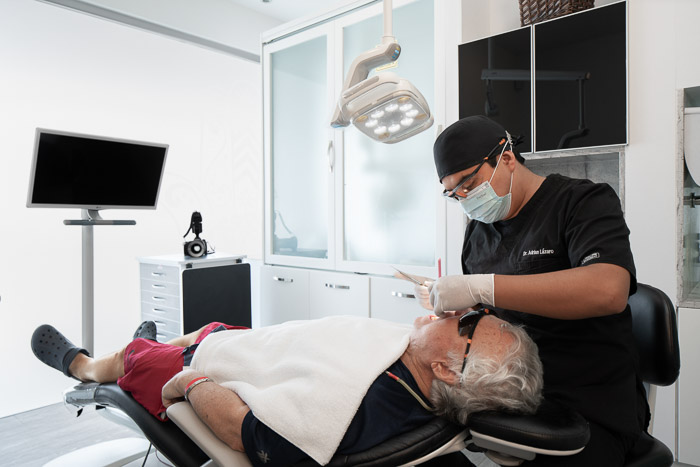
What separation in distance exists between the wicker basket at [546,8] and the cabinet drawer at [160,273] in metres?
2.38

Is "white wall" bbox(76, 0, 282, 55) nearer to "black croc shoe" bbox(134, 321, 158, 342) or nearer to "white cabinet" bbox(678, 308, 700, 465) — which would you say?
"black croc shoe" bbox(134, 321, 158, 342)

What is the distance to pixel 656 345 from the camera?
1.16 metres

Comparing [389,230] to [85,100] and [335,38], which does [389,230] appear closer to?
[335,38]

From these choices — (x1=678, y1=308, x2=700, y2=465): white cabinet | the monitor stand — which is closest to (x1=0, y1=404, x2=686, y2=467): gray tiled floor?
(x1=678, y1=308, x2=700, y2=465): white cabinet

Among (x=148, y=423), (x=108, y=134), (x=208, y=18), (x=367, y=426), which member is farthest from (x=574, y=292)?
(x=208, y=18)

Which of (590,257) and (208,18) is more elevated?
(208,18)

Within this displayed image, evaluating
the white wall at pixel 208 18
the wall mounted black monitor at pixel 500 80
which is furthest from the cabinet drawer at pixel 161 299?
the wall mounted black monitor at pixel 500 80

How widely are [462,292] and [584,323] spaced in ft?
1.02

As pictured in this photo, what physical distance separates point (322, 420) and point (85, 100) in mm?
2705

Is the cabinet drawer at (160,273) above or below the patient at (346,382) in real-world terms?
above

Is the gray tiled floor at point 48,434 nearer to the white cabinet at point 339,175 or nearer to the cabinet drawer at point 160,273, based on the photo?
the cabinet drawer at point 160,273

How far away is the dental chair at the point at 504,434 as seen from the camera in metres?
0.90

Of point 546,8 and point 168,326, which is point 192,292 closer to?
point 168,326

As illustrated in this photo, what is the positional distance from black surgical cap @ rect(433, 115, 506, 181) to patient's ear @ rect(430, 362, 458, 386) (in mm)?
523
